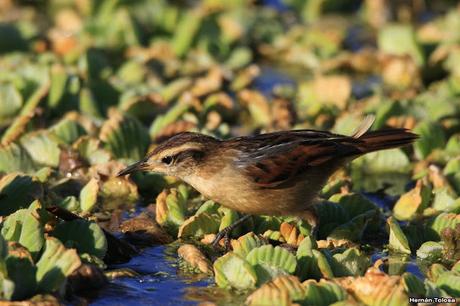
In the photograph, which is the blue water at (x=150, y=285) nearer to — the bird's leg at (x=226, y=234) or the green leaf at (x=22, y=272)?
the bird's leg at (x=226, y=234)

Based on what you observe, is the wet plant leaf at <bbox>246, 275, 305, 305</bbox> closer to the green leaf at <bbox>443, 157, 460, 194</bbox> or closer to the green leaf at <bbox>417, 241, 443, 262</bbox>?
the green leaf at <bbox>417, 241, 443, 262</bbox>

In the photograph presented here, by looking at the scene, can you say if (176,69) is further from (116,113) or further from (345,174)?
(345,174)

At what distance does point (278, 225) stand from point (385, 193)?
1518 millimetres

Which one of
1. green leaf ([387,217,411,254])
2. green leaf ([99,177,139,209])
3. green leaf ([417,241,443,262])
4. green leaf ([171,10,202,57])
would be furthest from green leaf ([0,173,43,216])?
green leaf ([171,10,202,57])

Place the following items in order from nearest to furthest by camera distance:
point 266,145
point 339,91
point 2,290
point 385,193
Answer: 1. point 2,290
2. point 266,145
3. point 385,193
4. point 339,91

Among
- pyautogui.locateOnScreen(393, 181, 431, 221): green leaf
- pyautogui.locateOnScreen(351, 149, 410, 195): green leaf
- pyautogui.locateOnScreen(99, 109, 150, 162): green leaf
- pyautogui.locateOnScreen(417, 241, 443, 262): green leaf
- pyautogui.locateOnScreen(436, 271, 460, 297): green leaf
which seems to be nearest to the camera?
pyautogui.locateOnScreen(436, 271, 460, 297): green leaf

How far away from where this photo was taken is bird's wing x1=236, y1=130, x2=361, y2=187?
675 cm

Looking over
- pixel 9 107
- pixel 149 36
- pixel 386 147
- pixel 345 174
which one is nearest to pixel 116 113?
pixel 9 107

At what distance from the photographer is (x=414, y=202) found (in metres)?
7.39

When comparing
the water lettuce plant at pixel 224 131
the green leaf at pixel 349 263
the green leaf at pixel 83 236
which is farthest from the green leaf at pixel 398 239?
the green leaf at pixel 83 236

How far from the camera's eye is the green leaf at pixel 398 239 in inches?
258

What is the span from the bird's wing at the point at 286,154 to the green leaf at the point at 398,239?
677mm

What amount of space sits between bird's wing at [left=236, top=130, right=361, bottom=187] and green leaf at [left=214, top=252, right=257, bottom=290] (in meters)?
1.11

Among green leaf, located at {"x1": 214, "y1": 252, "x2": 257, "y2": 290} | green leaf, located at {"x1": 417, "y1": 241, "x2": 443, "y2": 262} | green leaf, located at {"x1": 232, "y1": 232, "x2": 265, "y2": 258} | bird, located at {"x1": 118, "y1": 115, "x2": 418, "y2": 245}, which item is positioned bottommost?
green leaf, located at {"x1": 214, "y1": 252, "x2": 257, "y2": 290}
